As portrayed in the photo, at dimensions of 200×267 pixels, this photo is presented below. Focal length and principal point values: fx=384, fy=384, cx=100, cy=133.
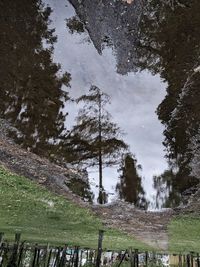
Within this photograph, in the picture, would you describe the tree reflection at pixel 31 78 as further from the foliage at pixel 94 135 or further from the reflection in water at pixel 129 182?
the reflection in water at pixel 129 182

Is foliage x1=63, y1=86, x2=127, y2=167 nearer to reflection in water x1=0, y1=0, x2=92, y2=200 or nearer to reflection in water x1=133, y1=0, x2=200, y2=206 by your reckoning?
reflection in water x1=0, y1=0, x2=92, y2=200

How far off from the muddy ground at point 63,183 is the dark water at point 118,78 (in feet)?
0.35

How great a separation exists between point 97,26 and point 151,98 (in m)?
0.88

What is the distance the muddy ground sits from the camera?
3488 millimetres

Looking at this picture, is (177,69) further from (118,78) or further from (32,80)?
(32,80)

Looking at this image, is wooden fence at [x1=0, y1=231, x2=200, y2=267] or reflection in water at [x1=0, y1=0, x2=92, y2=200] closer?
reflection in water at [x1=0, y1=0, x2=92, y2=200]

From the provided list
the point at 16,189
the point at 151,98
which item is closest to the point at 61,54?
the point at 151,98

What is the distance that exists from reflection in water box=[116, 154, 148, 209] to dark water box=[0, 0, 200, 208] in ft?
0.04

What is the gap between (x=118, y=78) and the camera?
3105 millimetres

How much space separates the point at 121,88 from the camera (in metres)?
3.17

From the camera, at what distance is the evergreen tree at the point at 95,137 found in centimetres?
333

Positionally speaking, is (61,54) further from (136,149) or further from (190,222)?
(190,222)

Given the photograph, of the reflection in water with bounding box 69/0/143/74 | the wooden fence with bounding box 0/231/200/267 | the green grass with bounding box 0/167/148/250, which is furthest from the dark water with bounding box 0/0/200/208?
the wooden fence with bounding box 0/231/200/267

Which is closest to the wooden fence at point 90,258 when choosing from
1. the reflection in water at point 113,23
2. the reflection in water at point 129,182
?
the reflection in water at point 129,182
